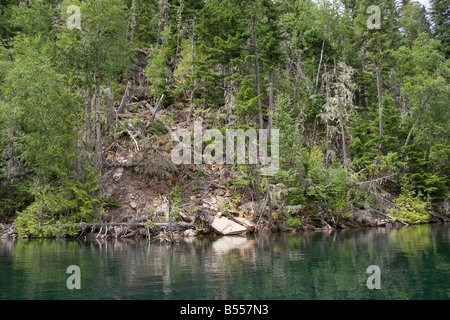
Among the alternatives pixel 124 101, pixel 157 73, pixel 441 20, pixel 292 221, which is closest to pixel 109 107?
pixel 124 101

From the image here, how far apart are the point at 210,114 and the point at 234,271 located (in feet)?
78.4

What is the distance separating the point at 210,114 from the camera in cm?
3472

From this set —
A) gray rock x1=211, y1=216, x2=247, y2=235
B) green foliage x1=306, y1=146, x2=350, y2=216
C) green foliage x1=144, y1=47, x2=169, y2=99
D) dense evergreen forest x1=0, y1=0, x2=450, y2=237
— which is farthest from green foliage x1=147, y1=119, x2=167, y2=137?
green foliage x1=306, y1=146, x2=350, y2=216

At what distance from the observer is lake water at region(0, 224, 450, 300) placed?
956 centimetres

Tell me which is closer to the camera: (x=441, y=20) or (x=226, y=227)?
(x=226, y=227)

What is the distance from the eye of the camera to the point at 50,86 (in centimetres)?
2348

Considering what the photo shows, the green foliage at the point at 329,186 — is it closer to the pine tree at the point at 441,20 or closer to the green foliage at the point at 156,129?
the green foliage at the point at 156,129

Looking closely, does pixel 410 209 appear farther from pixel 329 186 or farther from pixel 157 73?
pixel 157 73

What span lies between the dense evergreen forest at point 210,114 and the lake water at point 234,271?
6.62 metres

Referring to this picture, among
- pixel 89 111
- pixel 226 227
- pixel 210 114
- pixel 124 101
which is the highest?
Answer: pixel 124 101

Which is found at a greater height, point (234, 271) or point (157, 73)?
point (157, 73)
